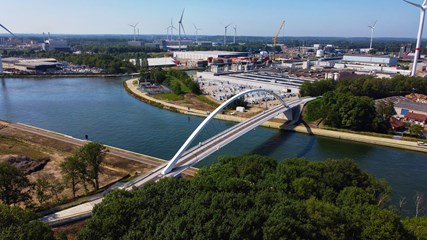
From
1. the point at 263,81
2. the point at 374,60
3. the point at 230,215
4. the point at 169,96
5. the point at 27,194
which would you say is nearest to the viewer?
the point at 230,215

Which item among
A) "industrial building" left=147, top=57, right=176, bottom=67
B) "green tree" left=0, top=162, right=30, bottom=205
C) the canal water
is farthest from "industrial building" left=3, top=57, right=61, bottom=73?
"green tree" left=0, top=162, right=30, bottom=205

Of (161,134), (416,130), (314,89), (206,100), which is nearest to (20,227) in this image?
(161,134)

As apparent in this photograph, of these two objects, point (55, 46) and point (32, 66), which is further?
point (55, 46)

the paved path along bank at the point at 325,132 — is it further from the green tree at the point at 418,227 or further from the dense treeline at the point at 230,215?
the green tree at the point at 418,227

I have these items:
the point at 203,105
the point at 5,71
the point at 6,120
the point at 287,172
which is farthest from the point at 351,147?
the point at 5,71

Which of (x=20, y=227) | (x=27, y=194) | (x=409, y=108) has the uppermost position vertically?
(x=20, y=227)

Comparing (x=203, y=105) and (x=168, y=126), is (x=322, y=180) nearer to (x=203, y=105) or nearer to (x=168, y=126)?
(x=168, y=126)

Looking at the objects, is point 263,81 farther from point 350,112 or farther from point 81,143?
point 81,143
